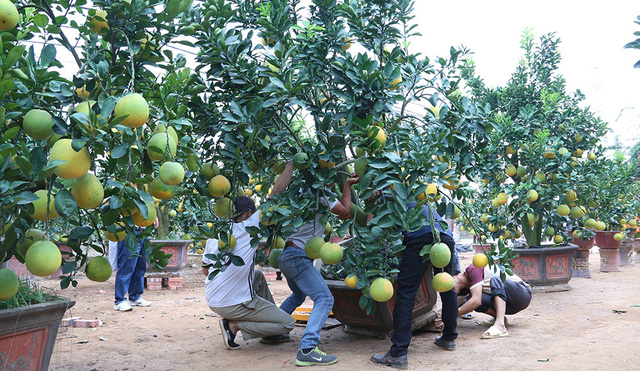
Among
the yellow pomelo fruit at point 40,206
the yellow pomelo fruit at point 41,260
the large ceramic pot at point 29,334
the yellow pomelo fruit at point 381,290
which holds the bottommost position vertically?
the large ceramic pot at point 29,334

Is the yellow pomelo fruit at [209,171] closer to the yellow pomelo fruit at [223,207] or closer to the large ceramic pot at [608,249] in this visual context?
the yellow pomelo fruit at [223,207]

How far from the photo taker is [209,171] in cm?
295

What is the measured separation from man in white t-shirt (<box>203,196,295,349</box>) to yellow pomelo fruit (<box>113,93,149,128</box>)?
5.96 feet

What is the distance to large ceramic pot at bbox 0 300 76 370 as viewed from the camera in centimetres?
228

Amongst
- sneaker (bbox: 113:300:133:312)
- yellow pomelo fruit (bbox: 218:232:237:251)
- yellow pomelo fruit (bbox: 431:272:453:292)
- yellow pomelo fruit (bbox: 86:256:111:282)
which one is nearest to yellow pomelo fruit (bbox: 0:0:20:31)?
yellow pomelo fruit (bbox: 86:256:111:282)

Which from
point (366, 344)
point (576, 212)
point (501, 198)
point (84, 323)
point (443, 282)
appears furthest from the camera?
point (576, 212)

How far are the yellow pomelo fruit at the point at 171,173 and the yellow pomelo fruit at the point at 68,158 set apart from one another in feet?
1.21

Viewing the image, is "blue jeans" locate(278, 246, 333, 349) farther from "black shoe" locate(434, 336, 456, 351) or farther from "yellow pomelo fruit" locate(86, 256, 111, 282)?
"yellow pomelo fruit" locate(86, 256, 111, 282)

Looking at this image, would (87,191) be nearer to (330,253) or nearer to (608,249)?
(330,253)

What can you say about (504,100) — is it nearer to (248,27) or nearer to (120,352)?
(248,27)

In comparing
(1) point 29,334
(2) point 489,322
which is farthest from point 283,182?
(2) point 489,322

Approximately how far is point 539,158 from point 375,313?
4007 mm

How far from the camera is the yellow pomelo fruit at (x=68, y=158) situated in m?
1.67

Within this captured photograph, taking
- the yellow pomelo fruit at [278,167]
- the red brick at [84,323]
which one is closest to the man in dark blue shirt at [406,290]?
the yellow pomelo fruit at [278,167]
